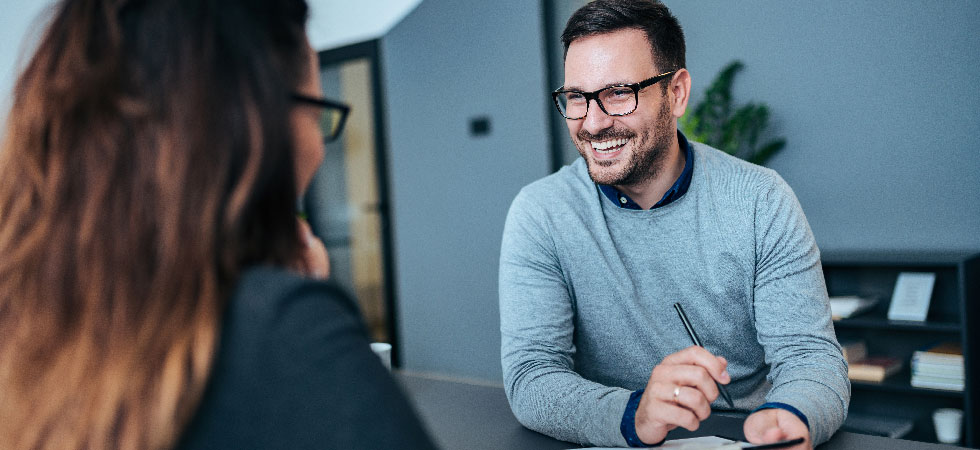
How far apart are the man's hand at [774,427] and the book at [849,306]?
1814 mm

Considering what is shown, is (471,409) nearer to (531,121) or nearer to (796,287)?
(796,287)

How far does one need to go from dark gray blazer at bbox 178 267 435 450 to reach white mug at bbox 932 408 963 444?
8.85ft

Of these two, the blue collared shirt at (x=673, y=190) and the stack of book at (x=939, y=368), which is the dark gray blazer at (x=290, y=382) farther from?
the stack of book at (x=939, y=368)

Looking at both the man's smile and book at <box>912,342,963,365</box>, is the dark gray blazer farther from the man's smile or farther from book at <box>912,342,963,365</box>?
book at <box>912,342,963,365</box>

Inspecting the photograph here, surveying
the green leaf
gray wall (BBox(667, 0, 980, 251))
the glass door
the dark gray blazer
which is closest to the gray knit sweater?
the dark gray blazer

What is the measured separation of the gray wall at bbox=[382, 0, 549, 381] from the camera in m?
3.87

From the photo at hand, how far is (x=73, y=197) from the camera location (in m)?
0.50

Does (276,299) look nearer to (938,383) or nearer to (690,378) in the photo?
(690,378)

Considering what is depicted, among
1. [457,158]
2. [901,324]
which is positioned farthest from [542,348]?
[457,158]

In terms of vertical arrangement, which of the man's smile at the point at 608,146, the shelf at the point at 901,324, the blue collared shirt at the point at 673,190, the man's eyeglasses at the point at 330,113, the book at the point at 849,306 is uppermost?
the man's eyeglasses at the point at 330,113

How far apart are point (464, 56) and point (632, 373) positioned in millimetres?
3025

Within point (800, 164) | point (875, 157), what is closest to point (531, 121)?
point (800, 164)

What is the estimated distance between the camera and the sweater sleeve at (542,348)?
1.03 metres

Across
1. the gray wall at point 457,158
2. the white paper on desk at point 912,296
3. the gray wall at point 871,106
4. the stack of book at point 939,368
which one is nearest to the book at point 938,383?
the stack of book at point 939,368
